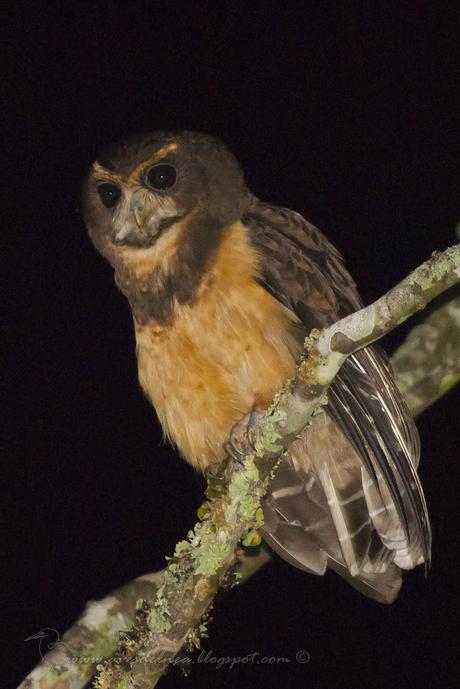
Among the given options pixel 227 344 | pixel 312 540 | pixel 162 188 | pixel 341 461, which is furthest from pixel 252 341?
pixel 312 540

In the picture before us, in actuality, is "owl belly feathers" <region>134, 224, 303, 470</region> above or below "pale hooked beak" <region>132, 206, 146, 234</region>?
below

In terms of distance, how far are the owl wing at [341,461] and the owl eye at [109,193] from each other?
0.54 m

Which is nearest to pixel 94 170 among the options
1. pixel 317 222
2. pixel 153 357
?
pixel 153 357

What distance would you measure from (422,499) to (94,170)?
1748 millimetres

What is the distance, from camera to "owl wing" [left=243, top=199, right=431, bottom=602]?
2738 mm

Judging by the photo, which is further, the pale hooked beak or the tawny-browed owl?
the pale hooked beak

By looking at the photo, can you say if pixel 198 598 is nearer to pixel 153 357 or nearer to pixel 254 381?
pixel 254 381

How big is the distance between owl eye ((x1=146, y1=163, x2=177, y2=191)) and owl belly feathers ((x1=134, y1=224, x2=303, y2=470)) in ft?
1.26

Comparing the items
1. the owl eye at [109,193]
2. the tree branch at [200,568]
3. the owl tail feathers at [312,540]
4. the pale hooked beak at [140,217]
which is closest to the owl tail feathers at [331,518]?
Result: the owl tail feathers at [312,540]

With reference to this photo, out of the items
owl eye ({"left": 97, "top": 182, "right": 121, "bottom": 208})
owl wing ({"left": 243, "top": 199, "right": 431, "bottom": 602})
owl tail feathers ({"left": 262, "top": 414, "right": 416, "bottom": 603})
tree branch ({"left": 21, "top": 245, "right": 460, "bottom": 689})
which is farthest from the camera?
owl eye ({"left": 97, "top": 182, "right": 121, "bottom": 208})

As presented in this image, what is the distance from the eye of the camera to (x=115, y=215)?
331 centimetres

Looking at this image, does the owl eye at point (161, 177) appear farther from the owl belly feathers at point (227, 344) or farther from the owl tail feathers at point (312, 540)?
the owl tail feathers at point (312, 540)

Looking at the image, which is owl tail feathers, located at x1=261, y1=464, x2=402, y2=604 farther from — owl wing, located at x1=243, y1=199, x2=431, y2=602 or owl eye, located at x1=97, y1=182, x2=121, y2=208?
owl eye, located at x1=97, y1=182, x2=121, y2=208

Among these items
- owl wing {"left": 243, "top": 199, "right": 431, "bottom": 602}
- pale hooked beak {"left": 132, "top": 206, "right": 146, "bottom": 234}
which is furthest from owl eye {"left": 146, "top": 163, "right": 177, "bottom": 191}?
owl wing {"left": 243, "top": 199, "right": 431, "bottom": 602}
